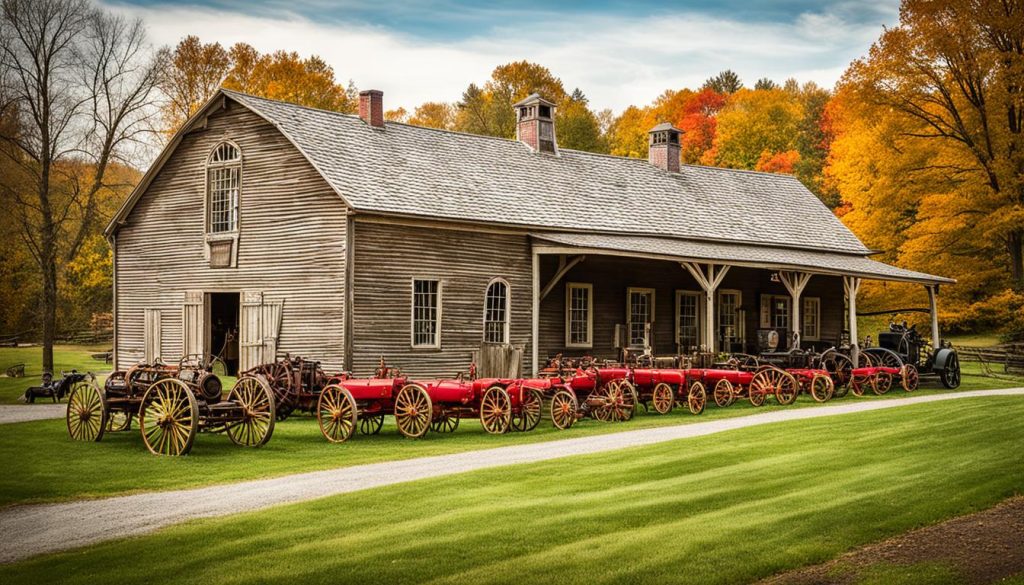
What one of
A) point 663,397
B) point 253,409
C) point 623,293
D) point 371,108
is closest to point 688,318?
point 623,293

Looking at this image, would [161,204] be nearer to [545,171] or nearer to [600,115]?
[545,171]

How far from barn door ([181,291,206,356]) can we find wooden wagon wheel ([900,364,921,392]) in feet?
56.6

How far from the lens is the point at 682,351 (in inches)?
1184

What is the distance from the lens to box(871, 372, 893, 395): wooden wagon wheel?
25.9 metres

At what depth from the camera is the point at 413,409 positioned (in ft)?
55.2

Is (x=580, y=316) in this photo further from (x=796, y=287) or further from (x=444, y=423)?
(x=444, y=423)

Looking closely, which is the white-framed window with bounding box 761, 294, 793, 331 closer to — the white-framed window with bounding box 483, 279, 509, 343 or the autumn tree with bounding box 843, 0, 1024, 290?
the autumn tree with bounding box 843, 0, 1024, 290

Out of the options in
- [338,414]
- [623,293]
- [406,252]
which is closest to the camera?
[338,414]

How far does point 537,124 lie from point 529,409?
48.8 feet

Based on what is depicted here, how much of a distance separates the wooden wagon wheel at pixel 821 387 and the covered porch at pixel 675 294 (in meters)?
3.07

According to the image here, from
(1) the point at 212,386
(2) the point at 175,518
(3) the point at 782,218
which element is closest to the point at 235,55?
(3) the point at 782,218

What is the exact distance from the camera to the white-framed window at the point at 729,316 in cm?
3162

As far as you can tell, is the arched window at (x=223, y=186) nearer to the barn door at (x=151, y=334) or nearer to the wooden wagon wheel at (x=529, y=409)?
the barn door at (x=151, y=334)

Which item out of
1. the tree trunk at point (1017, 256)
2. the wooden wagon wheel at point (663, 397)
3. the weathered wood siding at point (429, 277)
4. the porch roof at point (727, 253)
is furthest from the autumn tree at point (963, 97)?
the wooden wagon wheel at point (663, 397)
